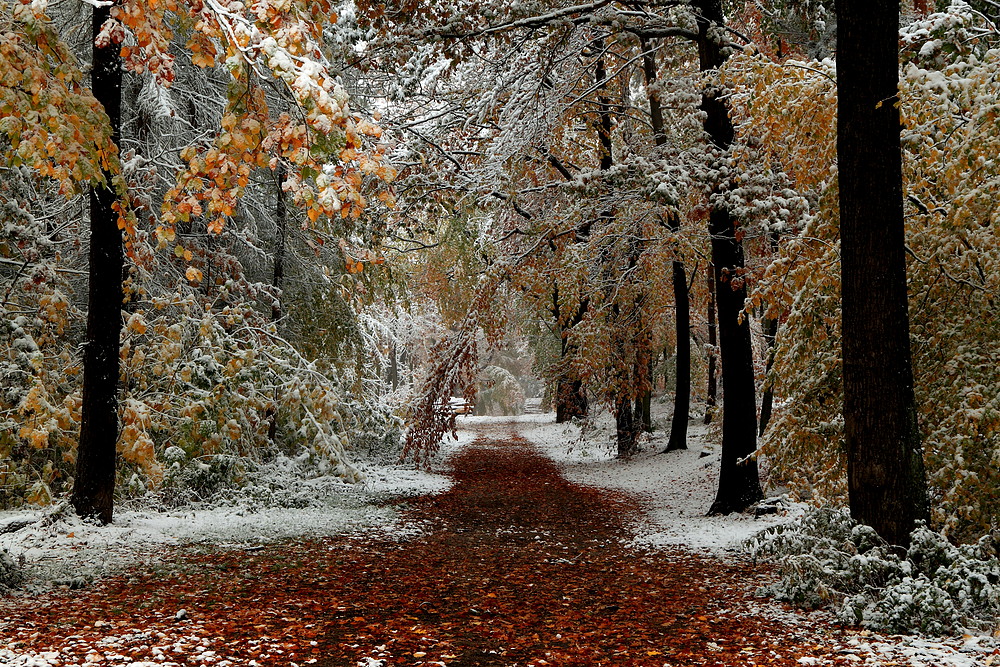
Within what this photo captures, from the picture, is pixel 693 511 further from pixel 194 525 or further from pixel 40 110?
pixel 40 110

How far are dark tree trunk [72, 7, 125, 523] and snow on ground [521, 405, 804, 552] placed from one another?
5705 millimetres

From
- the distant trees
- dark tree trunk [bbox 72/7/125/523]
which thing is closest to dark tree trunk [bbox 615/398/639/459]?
the distant trees

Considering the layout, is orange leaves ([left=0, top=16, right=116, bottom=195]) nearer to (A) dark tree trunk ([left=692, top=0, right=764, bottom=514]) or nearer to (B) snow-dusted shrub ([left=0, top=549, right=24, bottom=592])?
(B) snow-dusted shrub ([left=0, top=549, right=24, bottom=592])

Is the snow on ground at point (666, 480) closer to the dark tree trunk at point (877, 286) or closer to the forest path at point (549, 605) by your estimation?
the forest path at point (549, 605)

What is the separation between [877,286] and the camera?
16.8 ft

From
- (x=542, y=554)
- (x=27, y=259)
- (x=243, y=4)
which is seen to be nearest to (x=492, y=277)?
(x=542, y=554)

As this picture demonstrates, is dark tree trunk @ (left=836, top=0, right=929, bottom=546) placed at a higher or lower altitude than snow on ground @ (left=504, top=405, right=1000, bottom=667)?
higher

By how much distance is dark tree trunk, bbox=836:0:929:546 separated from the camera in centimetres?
507

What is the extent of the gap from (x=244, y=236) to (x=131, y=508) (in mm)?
4165

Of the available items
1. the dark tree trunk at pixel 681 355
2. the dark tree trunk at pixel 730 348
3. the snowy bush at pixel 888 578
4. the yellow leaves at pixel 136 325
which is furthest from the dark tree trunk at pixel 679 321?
the yellow leaves at pixel 136 325

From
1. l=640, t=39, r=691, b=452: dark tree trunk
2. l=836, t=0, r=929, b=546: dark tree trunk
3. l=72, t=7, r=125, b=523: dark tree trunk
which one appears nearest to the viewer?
l=836, t=0, r=929, b=546: dark tree trunk

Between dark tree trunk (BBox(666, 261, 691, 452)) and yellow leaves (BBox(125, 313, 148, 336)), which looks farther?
dark tree trunk (BBox(666, 261, 691, 452))

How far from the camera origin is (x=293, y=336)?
1243cm

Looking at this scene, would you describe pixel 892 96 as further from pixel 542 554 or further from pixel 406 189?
pixel 406 189
